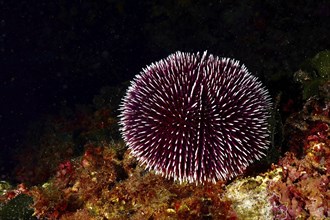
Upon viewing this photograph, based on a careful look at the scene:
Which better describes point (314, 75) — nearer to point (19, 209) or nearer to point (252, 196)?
point (252, 196)

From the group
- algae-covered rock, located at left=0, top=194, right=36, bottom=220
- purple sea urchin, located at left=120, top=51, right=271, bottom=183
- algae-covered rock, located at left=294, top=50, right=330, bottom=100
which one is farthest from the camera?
algae-covered rock, located at left=0, top=194, right=36, bottom=220

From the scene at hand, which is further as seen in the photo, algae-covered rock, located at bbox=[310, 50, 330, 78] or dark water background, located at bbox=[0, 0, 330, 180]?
dark water background, located at bbox=[0, 0, 330, 180]

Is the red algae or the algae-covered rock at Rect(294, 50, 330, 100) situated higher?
the algae-covered rock at Rect(294, 50, 330, 100)

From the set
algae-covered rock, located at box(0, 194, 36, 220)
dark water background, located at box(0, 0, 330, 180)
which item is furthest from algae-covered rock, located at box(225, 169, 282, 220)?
dark water background, located at box(0, 0, 330, 180)

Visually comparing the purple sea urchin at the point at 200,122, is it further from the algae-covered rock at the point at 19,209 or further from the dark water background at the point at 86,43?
the dark water background at the point at 86,43

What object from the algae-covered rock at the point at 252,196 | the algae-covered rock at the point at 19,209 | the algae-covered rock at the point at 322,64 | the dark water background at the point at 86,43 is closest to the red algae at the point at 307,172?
the algae-covered rock at the point at 252,196

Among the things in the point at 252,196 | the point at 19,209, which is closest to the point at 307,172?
the point at 252,196

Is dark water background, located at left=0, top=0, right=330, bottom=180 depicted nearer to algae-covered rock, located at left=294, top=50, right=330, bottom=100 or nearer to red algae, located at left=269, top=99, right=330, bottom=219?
algae-covered rock, located at left=294, top=50, right=330, bottom=100

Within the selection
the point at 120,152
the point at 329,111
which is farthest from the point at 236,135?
the point at 120,152
